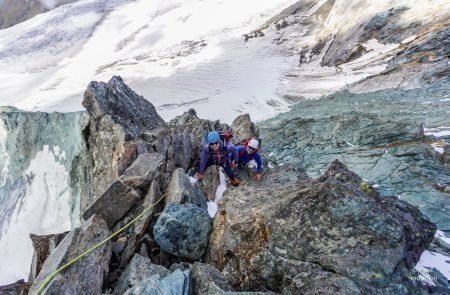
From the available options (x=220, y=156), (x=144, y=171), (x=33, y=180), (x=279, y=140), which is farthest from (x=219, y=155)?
(x=33, y=180)

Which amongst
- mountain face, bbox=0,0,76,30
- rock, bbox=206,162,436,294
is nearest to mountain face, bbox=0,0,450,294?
rock, bbox=206,162,436,294

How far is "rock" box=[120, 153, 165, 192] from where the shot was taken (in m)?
6.58

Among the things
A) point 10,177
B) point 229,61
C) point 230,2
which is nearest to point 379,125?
point 10,177

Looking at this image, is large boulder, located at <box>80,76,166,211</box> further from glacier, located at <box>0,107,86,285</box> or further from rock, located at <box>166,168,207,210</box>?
glacier, located at <box>0,107,86,285</box>

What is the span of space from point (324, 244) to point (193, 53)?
42.9 metres

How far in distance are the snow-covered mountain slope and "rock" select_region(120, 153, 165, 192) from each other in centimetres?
1675

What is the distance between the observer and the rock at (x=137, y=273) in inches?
182

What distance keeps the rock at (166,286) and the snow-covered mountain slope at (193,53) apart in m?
19.7

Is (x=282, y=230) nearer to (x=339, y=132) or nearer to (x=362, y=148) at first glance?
(x=362, y=148)

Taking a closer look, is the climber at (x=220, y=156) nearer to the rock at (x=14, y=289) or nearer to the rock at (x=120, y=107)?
the rock at (x=120, y=107)

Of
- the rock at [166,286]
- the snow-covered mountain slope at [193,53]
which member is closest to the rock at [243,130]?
the rock at [166,286]

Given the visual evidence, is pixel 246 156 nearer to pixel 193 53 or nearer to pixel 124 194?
pixel 124 194

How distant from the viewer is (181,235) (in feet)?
17.7

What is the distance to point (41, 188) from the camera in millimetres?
11836
